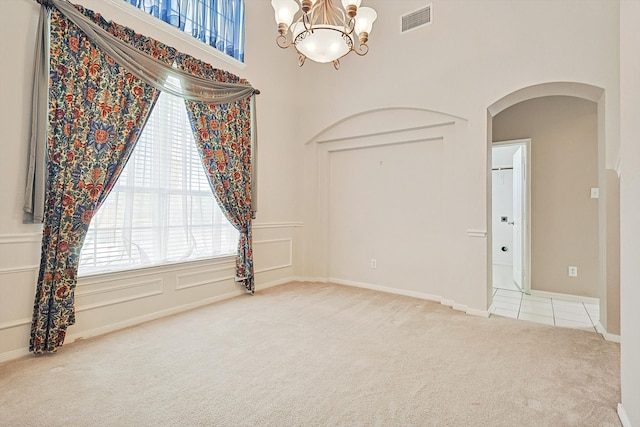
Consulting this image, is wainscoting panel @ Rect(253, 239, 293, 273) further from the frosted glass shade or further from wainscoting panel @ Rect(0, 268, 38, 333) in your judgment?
the frosted glass shade

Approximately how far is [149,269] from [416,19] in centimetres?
424

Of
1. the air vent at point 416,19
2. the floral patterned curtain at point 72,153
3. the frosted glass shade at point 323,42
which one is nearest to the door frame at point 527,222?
the air vent at point 416,19

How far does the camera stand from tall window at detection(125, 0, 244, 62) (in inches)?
134

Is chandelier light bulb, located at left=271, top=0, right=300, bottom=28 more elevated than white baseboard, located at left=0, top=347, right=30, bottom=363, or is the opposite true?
chandelier light bulb, located at left=271, top=0, right=300, bottom=28

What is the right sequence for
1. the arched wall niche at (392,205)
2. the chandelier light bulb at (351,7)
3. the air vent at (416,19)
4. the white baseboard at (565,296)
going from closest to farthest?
1. the chandelier light bulb at (351,7)
2. the arched wall niche at (392,205)
3. the air vent at (416,19)
4. the white baseboard at (565,296)

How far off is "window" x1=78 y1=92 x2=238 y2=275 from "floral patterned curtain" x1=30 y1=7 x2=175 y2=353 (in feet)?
0.70

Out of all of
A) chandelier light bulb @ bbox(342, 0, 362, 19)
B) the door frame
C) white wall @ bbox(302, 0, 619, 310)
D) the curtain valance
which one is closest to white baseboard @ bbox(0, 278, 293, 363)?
white wall @ bbox(302, 0, 619, 310)

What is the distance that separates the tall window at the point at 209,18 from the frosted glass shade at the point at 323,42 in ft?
5.48

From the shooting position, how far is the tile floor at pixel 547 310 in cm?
344

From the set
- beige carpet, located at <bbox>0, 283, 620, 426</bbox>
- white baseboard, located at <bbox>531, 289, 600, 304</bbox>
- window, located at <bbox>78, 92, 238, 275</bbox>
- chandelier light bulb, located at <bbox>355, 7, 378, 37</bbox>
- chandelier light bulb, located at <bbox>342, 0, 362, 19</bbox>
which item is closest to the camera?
beige carpet, located at <bbox>0, 283, 620, 426</bbox>

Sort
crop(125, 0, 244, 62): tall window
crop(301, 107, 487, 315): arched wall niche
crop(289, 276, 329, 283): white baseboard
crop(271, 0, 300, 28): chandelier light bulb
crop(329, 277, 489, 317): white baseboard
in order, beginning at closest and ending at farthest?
crop(271, 0, 300, 28): chandelier light bulb → crop(125, 0, 244, 62): tall window → crop(329, 277, 489, 317): white baseboard → crop(301, 107, 487, 315): arched wall niche → crop(289, 276, 329, 283): white baseboard

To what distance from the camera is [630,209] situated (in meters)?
1.68

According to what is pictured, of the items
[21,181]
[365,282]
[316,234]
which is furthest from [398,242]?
[21,181]

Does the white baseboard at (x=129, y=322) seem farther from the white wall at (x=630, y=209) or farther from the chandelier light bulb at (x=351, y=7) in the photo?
the white wall at (x=630, y=209)
